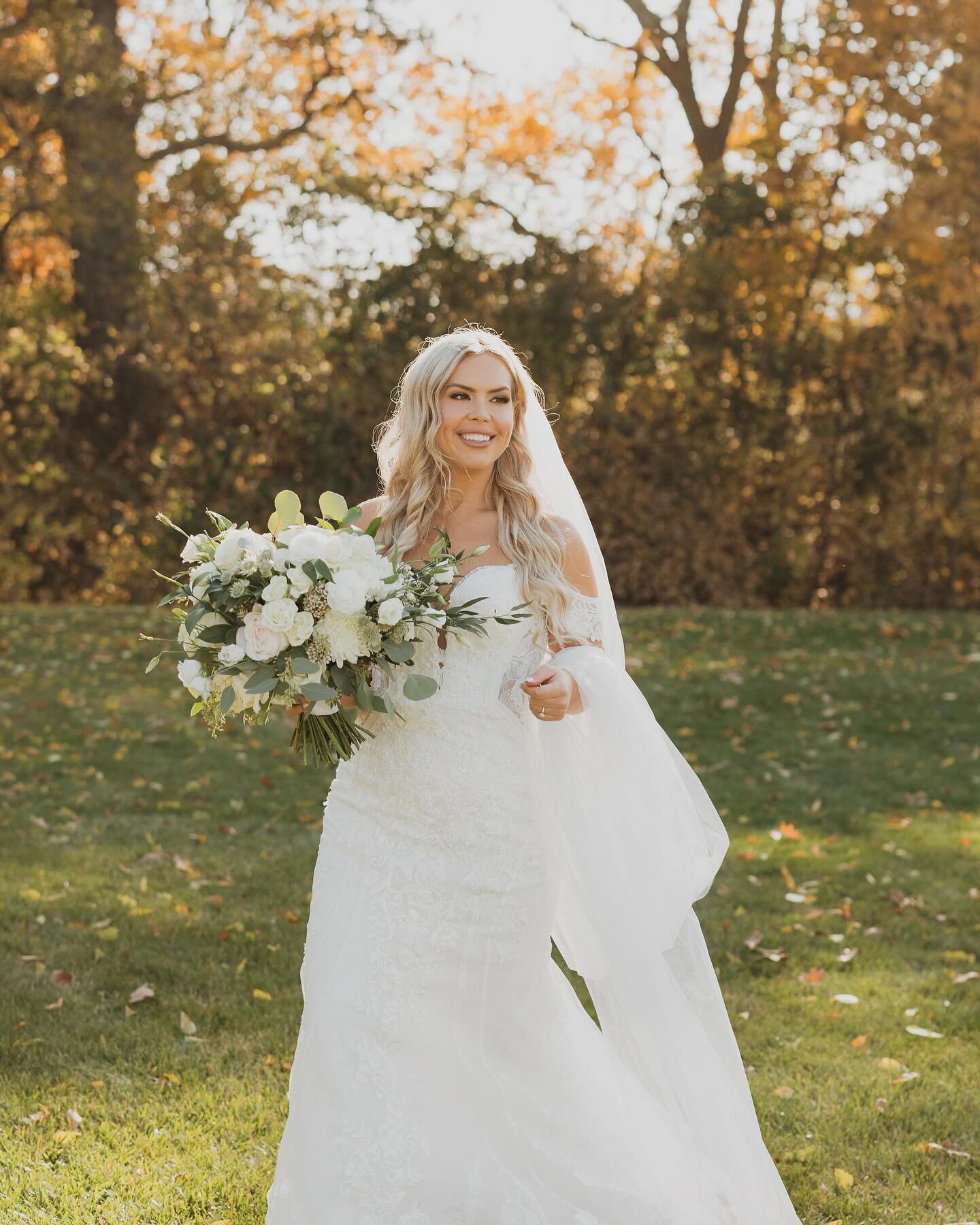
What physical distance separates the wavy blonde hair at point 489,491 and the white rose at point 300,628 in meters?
0.60

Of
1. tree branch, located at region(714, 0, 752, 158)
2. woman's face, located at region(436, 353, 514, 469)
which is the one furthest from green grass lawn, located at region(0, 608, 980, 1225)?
tree branch, located at region(714, 0, 752, 158)

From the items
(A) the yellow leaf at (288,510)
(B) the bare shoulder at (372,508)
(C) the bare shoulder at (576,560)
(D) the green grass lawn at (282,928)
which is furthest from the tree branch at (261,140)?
(A) the yellow leaf at (288,510)

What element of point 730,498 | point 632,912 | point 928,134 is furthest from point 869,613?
point 632,912

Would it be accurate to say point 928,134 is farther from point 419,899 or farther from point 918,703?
point 419,899

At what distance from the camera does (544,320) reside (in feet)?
48.6

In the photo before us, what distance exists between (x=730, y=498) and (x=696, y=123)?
5413mm

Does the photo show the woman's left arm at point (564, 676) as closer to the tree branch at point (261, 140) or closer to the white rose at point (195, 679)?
the white rose at point (195, 679)

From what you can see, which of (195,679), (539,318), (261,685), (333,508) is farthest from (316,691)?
(539,318)

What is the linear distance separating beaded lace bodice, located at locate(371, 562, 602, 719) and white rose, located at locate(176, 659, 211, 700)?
1.52 ft

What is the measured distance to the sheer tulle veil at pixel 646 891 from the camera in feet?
11.3

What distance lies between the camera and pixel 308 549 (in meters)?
3.03

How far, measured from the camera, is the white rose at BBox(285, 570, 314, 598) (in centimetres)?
298

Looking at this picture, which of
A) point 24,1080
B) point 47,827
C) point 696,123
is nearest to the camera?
point 24,1080

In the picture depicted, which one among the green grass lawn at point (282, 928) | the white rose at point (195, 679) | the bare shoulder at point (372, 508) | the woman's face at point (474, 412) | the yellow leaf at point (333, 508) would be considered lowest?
the green grass lawn at point (282, 928)
